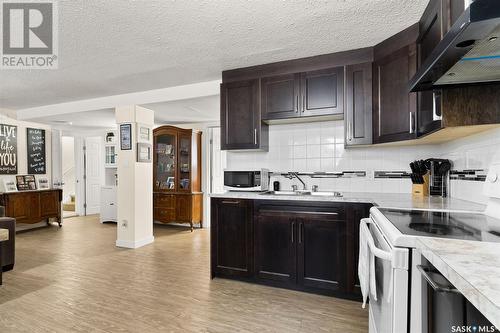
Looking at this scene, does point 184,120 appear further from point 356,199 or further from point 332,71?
point 356,199

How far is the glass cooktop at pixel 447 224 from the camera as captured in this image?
3.42 feet

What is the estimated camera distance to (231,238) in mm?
2812

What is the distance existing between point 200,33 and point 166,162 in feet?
12.4

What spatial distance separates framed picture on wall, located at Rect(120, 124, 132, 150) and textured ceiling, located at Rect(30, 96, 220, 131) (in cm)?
46

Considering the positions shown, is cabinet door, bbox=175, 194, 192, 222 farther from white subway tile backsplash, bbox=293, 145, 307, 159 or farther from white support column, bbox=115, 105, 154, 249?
white subway tile backsplash, bbox=293, 145, 307, 159

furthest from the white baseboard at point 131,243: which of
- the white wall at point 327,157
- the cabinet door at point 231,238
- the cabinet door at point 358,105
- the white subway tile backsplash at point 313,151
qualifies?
the cabinet door at point 358,105

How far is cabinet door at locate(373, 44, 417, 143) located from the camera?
228 centimetres

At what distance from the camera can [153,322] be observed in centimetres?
204

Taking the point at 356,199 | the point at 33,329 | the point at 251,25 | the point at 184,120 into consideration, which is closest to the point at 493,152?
the point at 356,199

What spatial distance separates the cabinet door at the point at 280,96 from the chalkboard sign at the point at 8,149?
16.9ft

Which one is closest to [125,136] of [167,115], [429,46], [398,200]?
[167,115]

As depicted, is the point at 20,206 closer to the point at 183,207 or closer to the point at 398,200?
the point at 183,207

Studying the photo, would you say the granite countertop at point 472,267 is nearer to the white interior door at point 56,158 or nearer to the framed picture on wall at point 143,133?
the framed picture on wall at point 143,133
